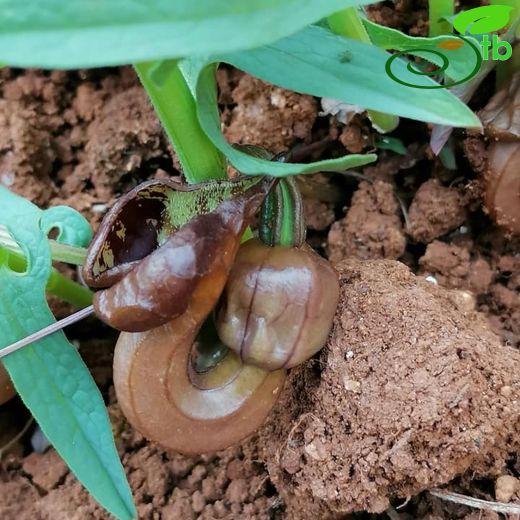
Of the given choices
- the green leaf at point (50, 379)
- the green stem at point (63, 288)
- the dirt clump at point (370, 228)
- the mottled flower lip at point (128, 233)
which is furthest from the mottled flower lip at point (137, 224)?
the dirt clump at point (370, 228)

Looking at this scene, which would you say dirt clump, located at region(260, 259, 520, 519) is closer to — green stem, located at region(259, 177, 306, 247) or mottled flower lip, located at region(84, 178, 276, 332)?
green stem, located at region(259, 177, 306, 247)

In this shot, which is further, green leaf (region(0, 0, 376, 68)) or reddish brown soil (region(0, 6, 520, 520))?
reddish brown soil (region(0, 6, 520, 520))

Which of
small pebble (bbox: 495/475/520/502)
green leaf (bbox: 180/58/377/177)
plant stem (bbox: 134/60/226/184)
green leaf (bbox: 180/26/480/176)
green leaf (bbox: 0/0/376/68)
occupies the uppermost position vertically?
green leaf (bbox: 0/0/376/68)

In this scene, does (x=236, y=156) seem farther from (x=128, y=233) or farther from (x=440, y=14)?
(x=440, y=14)

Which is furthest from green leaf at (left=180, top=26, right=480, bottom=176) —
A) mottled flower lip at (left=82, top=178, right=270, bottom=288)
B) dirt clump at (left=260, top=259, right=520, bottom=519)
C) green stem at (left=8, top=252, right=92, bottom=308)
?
green stem at (left=8, top=252, right=92, bottom=308)

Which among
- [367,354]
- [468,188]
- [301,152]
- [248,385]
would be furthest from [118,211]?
[468,188]

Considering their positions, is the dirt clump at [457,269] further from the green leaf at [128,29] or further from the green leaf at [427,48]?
the green leaf at [128,29]
